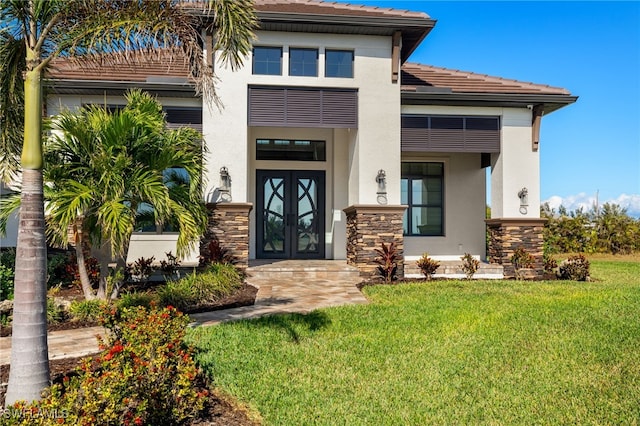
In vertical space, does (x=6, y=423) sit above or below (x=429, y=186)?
below

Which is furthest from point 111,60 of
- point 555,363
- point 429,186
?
point 429,186

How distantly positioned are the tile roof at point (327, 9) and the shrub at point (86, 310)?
25.2ft

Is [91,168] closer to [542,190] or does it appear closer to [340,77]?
[340,77]

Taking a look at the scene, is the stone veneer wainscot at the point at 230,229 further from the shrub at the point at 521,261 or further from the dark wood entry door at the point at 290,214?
the shrub at the point at 521,261

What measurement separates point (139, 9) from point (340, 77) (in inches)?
302

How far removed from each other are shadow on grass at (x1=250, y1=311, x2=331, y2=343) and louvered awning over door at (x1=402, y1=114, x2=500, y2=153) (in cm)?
722

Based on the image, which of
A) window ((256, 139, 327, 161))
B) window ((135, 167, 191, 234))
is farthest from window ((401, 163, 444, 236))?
window ((135, 167, 191, 234))

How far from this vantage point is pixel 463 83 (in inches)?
545

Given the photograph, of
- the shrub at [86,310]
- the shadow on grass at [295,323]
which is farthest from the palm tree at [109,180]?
the shadow on grass at [295,323]

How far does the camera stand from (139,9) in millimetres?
5188

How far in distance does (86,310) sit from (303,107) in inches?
281

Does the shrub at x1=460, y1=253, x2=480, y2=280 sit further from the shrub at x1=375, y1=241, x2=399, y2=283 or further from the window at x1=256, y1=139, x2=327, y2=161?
the window at x1=256, y1=139, x2=327, y2=161

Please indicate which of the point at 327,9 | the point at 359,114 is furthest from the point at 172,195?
the point at 327,9

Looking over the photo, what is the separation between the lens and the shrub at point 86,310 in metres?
7.30
